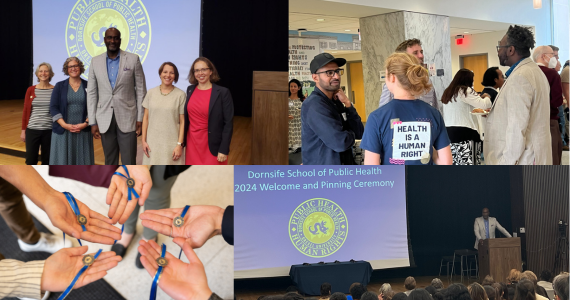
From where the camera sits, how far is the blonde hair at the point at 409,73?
2.75 meters

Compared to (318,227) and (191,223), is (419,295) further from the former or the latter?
(191,223)

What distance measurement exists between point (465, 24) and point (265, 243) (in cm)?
589

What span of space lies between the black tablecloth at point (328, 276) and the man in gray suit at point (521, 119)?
5.41 ft

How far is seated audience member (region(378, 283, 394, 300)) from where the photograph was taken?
8.32 feet

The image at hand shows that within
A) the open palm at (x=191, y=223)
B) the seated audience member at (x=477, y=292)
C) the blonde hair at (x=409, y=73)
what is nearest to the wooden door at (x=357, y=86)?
the blonde hair at (x=409, y=73)

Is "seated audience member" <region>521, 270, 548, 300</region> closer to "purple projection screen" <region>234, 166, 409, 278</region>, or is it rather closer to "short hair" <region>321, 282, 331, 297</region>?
"purple projection screen" <region>234, 166, 409, 278</region>

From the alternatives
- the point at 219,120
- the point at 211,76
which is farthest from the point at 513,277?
the point at 211,76

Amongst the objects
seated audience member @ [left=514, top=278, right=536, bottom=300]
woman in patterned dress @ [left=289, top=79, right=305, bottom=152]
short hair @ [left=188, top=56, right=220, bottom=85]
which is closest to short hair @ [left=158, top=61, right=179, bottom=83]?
short hair @ [left=188, top=56, right=220, bottom=85]

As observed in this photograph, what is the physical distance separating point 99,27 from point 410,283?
335 cm

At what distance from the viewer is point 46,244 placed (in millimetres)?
2166

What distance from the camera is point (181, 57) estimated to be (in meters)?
4.55

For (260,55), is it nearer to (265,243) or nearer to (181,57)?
(181,57)

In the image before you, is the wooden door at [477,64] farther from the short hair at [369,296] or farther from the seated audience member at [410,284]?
the short hair at [369,296]

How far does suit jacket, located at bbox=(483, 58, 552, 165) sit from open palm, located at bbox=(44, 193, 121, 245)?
265cm
